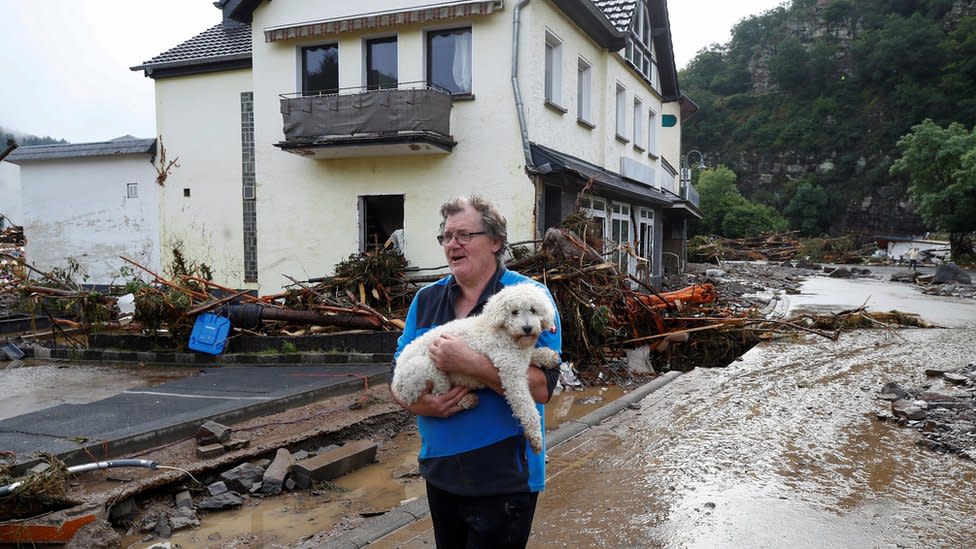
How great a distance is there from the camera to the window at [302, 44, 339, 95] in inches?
577

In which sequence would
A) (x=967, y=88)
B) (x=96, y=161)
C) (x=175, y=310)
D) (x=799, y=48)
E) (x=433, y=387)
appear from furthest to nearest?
1. (x=799, y=48)
2. (x=967, y=88)
3. (x=96, y=161)
4. (x=175, y=310)
5. (x=433, y=387)

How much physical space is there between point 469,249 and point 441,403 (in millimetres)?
617

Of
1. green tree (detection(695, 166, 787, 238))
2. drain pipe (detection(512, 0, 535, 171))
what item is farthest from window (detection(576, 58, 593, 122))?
green tree (detection(695, 166, 787, 238))

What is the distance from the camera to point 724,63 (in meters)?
104

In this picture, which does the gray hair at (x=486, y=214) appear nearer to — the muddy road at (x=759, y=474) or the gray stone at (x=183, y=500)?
the muddy road at (x=759, y=474)

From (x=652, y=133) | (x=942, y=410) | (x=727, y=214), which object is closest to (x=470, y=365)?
(x=942, y=410)

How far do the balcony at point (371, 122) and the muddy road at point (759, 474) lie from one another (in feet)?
22.1

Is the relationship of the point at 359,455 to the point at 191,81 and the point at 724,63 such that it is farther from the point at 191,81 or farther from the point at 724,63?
the point at 724,63

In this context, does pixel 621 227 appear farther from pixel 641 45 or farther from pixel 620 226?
pixel 641 45

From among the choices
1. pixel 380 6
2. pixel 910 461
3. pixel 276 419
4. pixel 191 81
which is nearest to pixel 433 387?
pixel 276 419

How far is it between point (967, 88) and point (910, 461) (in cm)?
8437

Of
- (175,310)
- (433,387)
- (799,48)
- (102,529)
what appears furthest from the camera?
(799,48)

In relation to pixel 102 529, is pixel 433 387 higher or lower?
higher

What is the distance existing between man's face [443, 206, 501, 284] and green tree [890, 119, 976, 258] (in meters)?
43.3
